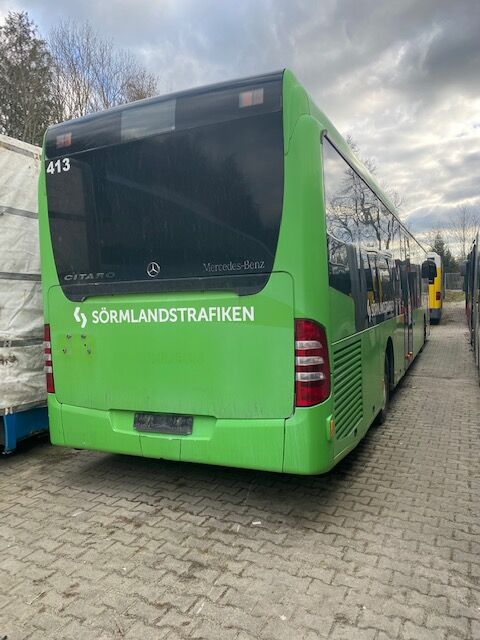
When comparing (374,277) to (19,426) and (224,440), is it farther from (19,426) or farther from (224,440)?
(19,426)

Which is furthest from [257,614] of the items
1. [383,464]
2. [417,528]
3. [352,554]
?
[383,464]

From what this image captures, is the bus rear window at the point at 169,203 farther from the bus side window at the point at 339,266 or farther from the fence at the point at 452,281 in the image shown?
the fence at the point at 452,281

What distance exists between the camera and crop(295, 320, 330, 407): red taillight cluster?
11.2 ft

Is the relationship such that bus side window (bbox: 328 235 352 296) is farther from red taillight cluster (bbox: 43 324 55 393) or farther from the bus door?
the bus door

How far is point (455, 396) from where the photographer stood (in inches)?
320

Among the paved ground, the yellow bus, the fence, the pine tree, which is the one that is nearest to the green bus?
the paved ground

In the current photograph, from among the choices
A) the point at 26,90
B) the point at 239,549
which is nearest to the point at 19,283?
the point at 239,549

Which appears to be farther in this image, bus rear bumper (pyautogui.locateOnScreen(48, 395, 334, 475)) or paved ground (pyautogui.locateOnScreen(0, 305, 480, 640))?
bus rear bumper (pyautogui.locateOnScreen(48, 395, 334, 475))

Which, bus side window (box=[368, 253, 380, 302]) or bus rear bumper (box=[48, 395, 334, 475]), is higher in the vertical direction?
bus side window (box=[368, 253, 380, 302])

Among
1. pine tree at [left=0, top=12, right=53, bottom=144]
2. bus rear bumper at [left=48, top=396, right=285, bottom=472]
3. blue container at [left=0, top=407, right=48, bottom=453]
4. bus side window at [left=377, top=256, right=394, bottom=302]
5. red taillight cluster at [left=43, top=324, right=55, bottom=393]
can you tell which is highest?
pine tree at [left=0, top=12, right=53, bottom=144]

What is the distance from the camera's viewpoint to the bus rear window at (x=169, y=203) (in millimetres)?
3463

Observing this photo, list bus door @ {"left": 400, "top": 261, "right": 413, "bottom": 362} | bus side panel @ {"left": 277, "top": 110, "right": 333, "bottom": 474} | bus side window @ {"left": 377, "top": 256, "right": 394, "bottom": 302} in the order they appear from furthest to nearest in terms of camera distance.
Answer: bus door @ {"left": 400, "top": 261, "right": 413, "bottom": 362} < bus side window @ {"left": 377, "top": 256, "right": 394, "bottom": 302} < bus side panel @ {"left": 277, "top": 110, "right": 333, "bottom": 474}

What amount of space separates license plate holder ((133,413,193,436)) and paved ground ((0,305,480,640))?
2.15 ft

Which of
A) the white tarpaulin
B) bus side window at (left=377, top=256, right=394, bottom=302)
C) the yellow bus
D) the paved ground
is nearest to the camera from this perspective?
the paved ground
